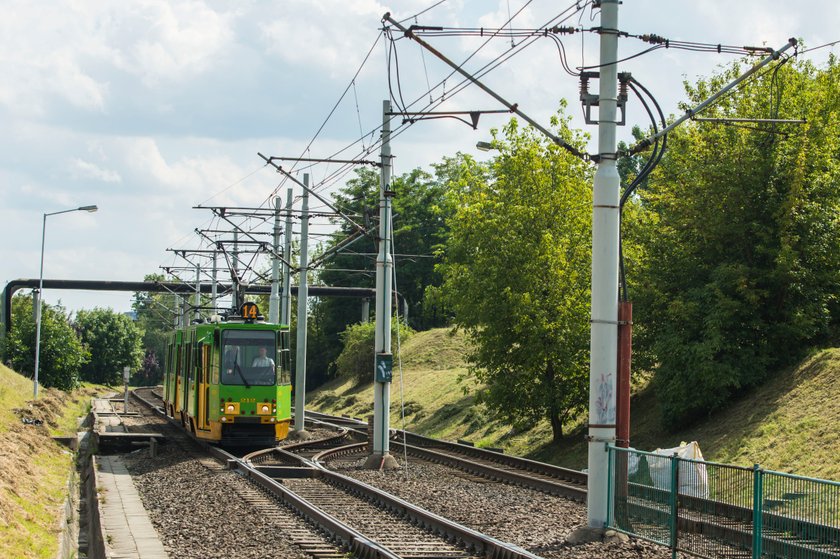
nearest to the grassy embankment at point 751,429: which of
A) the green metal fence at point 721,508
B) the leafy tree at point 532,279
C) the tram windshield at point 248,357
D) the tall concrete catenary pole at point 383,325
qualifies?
the leafy tree at point 532,279

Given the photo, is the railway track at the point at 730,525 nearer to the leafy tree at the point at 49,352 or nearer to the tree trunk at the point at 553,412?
the tree trunk at the point at 553,412

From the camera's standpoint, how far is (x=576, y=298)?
2928cm

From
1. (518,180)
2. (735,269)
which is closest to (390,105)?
(518,180)

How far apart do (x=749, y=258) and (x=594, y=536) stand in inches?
593

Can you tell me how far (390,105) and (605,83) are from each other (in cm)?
1157

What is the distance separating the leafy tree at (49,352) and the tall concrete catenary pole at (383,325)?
4033 cm

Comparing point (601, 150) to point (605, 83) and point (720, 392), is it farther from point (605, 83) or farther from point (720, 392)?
point (720, 392)

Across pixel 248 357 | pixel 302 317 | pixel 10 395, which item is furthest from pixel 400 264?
pixel 248 357

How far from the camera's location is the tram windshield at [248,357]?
27375 mm

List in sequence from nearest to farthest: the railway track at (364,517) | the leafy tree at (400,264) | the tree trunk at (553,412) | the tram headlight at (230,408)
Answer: the railway track at (364,517)
the tram headlight at (230,408)
the tree trunk at (553,412)
the leafy tree at (400,264)

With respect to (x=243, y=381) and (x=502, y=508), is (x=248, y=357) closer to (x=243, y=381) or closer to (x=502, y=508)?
(x=243, y=381)

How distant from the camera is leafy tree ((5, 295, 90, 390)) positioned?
200 feet

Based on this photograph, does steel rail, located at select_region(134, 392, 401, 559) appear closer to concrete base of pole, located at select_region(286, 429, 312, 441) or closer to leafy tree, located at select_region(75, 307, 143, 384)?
concrete base of pole, located at select_region(286, 429, 312, 441)

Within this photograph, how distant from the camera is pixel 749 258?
89.6ft
